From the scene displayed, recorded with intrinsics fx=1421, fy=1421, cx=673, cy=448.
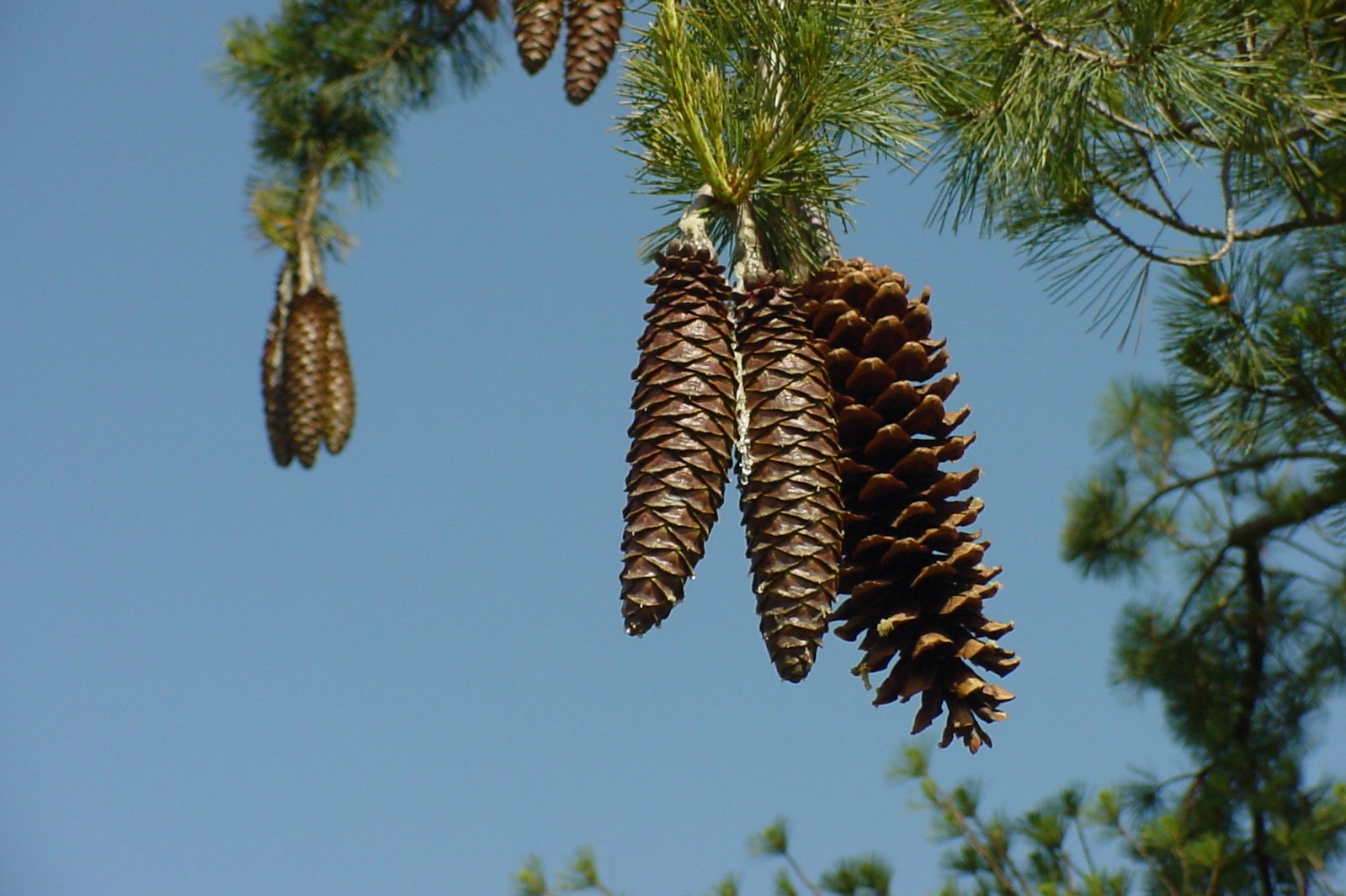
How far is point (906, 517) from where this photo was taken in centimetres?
141

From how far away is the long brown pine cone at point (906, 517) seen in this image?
4.50ft

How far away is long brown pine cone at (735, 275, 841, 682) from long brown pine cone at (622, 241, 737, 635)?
30mm

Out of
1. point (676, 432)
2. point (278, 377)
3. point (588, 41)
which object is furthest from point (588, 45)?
point (676, 432)

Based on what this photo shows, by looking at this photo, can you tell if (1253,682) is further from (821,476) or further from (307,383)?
(821,476)

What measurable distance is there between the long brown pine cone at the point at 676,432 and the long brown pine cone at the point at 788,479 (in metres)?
0.03

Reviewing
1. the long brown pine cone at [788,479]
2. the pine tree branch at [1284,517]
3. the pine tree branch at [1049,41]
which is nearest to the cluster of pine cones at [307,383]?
the pine tree branch at [1049,41]

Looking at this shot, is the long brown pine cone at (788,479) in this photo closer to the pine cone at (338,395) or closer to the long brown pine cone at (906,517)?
the long brown pine cone at (906,517)

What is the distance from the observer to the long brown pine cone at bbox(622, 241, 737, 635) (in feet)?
4.32

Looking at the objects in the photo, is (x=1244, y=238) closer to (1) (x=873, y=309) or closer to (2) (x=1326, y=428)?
(2) (x=1326, y=428)

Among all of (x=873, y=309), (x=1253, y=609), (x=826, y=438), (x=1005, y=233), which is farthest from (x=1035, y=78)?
(x=1253, y=609)

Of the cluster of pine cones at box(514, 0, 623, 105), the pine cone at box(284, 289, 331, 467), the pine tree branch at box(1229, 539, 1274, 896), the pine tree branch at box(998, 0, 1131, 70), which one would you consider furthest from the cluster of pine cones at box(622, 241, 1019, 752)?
the pine tree branch at box(1229, 539, 1274, 896)

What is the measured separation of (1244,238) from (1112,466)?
128 inches

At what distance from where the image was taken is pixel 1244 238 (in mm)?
2832

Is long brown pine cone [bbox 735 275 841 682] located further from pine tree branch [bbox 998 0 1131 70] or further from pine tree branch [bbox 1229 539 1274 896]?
pine tree branch [bbox 1229 539 1274 896]
